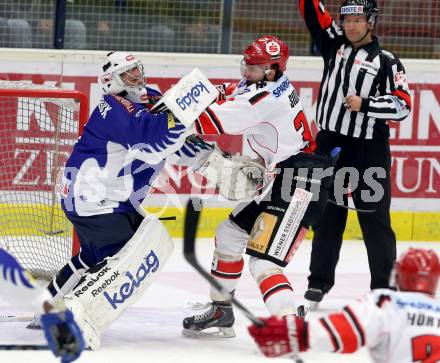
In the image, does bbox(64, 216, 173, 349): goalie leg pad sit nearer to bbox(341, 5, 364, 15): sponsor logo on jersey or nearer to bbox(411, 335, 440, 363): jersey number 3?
bbox(341, 5, 364, 15): sponsor logo on jersey

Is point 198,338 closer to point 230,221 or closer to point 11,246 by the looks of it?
point 230,221

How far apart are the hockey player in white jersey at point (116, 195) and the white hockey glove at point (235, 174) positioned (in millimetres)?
76

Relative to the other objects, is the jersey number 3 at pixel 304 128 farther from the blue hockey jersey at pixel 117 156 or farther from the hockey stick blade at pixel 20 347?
the hockey stick blade at pixel 20 347

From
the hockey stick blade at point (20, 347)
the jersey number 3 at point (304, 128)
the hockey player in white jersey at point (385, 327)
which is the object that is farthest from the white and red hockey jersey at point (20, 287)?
the jersey number 3 at point (304, 128)

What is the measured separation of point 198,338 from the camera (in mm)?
4988

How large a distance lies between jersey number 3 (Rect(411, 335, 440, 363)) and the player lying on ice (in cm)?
97

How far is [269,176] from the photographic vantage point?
16.0ft

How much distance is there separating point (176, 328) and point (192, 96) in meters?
1.07

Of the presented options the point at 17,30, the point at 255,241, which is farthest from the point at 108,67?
the point at 17,30

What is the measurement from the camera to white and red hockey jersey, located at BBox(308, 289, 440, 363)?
9.99 feet

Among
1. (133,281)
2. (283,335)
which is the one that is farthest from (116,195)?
(283,335)

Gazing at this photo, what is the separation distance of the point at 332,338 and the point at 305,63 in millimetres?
4588

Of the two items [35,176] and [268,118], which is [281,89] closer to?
[268,118]

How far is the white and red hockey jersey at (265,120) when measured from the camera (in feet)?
15.2
